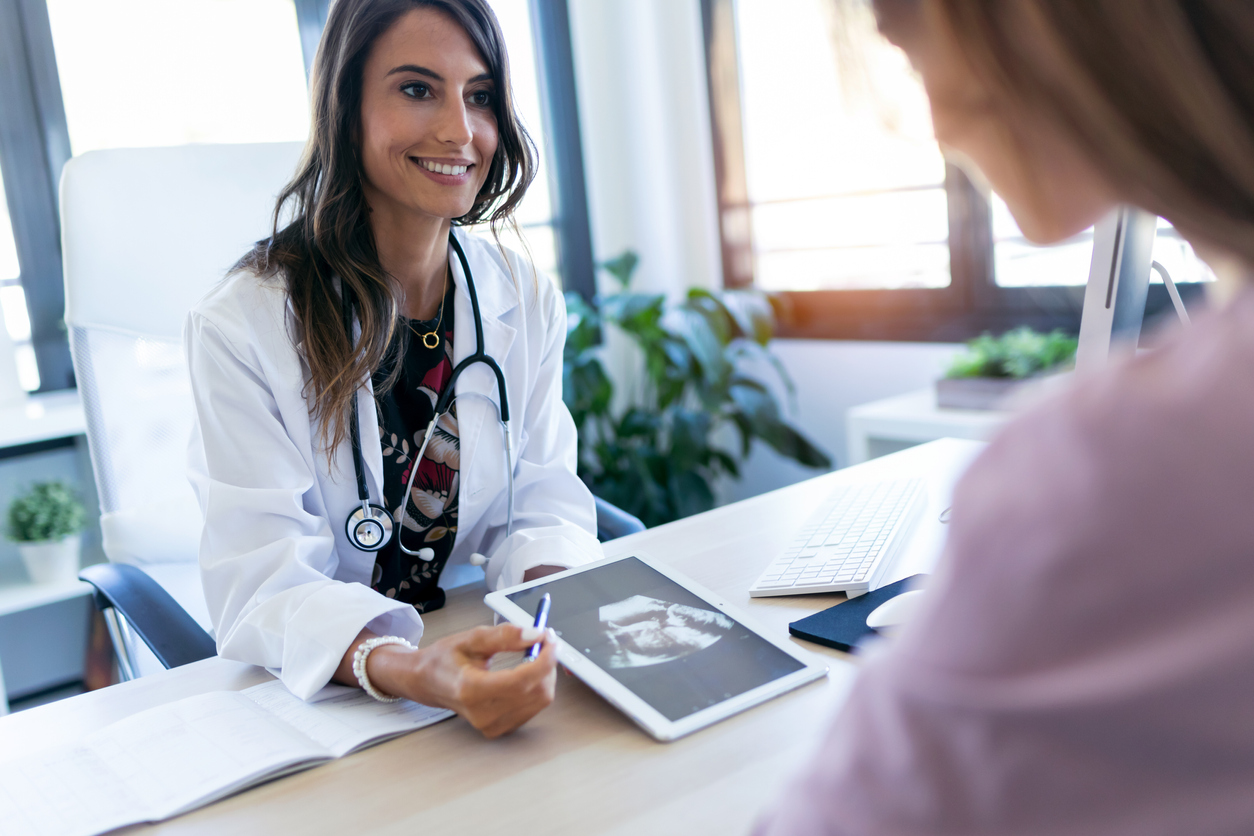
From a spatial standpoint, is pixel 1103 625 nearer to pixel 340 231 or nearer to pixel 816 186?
pixel 340 231

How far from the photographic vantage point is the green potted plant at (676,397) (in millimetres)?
2830

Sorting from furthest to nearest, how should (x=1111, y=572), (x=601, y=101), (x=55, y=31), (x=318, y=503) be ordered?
(x=601, y=101) → (x=55, y=31) → (x=318, y=503) → (x=1111, y=572)

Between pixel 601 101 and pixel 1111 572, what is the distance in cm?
323

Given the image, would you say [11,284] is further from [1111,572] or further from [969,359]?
[1111,572]

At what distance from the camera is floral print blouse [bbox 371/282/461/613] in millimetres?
1259

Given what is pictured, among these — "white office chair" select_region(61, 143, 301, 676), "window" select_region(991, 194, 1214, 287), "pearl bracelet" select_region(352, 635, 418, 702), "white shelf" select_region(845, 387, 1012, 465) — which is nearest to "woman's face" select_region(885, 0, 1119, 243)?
"pearl bracelet" select_region(352, 635, 418, 702)

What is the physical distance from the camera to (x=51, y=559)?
87.4 inches

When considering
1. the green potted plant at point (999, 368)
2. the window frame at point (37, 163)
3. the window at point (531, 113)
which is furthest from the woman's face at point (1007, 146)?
the window at point (531, 113)

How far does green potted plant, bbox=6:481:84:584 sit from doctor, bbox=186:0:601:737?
50.4 inches

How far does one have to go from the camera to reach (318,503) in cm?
117

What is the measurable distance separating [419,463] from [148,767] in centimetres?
55

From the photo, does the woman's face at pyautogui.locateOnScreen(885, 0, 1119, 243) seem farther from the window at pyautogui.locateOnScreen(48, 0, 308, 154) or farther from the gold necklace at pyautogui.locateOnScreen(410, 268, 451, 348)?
the window at pyautogui.locateOnScreen(48, 0, 308, 154)

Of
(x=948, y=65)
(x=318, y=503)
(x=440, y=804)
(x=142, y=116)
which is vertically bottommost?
(x=440, y=804)

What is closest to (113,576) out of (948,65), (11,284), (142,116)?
(948,65)
